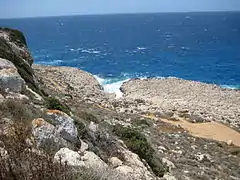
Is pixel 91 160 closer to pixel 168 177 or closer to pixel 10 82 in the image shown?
pixel 168 177

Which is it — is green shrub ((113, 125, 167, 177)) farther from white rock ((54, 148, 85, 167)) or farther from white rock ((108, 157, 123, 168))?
white rock ((54, 148, 85, 167))

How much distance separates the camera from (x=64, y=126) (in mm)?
8969

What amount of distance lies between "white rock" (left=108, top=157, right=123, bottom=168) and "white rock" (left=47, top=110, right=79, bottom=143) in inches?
41.2

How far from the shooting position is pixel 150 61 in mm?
75562

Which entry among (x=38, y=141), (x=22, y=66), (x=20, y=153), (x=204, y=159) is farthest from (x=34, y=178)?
(x=22, y=66)

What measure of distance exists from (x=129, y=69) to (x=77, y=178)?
6251cm

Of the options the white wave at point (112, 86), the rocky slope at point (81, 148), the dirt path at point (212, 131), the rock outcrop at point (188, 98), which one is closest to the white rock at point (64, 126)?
the rocky slope at point (81, 148)

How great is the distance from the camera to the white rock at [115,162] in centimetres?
889

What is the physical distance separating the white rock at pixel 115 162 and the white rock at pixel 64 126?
1.05 metres

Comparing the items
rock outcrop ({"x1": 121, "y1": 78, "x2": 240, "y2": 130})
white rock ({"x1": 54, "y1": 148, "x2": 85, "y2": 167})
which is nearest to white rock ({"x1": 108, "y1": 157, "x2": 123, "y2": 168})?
white rock ({"x1": 54, "y1": 148, "x2": 85, "y2": 167})

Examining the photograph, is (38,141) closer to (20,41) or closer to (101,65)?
(20,41)

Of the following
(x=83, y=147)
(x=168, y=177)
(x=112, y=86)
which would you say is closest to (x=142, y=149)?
(x=168, y=177)

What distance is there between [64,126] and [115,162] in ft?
5.27

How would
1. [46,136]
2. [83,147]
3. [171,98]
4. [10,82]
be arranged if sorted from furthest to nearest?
[171,98] → [10,82] → [83,147] → [46,136]
